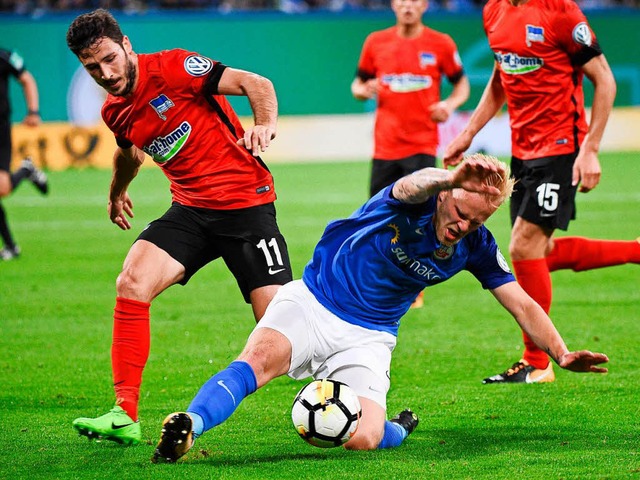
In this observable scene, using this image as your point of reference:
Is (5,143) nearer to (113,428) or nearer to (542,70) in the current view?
(542,70)

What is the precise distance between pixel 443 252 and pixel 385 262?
28cm

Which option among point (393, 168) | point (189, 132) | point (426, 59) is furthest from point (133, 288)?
point (426, 59)

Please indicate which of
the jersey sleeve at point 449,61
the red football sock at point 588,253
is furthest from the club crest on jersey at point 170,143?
the jersey sleeve at point 449,61

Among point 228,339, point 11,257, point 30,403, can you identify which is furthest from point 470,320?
point 11,257

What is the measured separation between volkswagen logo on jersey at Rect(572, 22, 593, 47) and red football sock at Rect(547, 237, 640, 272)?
1.46 meters

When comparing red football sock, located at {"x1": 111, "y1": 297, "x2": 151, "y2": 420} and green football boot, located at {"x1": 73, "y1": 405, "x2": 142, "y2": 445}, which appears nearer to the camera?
green football boot, located at {"x1": 73, "y1": 405, "x2": 142, "y2": 445}

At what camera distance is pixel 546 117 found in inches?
269

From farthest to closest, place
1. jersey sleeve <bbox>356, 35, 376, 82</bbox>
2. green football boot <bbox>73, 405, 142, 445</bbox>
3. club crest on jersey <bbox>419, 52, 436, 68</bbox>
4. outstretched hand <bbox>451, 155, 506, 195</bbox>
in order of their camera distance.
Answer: jersey sleeve <bbox>356, 35, 376, 82</bbox> → club crest on jersey <bbox>419, 52, 436, 68</bbox> → green football boot <bbox>73, 405, 142, 445</bbox> → outstretched hand <bbox>451, 155, 506, 195</bbox>

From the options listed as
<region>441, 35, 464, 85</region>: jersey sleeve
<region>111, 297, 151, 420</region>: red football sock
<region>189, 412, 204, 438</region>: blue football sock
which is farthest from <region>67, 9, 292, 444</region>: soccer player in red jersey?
<region>441, 35, 464, 85</region>: jersey sleeve

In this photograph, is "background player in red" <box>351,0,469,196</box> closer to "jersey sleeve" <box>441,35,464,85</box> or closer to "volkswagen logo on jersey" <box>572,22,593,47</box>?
"jersey sleeve" <box>441,35,464,85</box>

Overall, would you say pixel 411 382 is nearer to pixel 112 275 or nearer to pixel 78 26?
pixel 78 26

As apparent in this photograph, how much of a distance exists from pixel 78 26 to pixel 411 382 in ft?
9.31

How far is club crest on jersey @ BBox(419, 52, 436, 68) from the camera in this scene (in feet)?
32.9

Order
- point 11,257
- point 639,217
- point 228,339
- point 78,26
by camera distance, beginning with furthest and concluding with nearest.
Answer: point 639,217 → point 11,257 → point 228,339 → point 78,26
